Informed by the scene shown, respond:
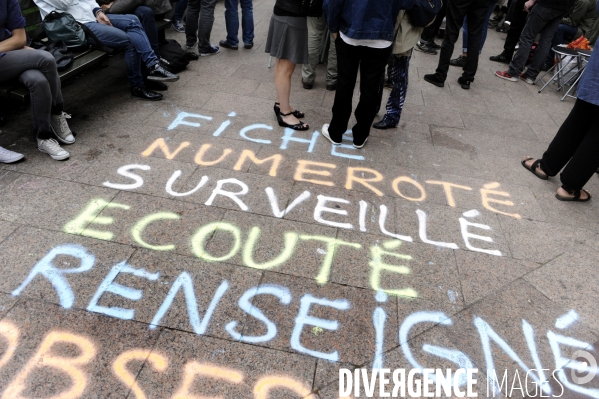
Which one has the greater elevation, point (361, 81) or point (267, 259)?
point (361, 81)

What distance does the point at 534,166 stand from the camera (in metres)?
3.83

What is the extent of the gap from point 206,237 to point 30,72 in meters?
1.97

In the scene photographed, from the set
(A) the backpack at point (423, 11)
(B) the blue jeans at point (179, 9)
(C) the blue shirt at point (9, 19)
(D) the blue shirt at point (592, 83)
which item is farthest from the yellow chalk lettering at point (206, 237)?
(B) the blue jeans at point (179, 9)

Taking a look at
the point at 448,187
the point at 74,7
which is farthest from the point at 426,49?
the point at 74,7

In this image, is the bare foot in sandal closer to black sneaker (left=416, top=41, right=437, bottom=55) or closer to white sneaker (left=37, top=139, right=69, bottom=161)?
black sneaker (left=416, top=41, right=437, bottom=55)

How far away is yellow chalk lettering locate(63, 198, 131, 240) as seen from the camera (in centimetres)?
259

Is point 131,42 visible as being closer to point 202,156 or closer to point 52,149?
point 52,149

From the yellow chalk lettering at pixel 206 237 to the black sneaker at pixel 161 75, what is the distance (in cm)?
273

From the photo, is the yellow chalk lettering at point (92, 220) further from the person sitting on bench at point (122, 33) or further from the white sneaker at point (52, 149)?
the person sitting on bench at point (122, 33)

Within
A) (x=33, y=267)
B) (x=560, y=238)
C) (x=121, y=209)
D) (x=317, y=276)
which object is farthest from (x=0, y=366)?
(x=560, y=238)

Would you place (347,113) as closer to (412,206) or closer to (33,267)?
(412,206)

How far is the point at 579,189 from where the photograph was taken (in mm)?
3475

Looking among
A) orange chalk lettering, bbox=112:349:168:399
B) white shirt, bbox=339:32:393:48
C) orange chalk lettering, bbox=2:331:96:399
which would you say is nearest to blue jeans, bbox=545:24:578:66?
white shirt, bbox=339:32:393:48

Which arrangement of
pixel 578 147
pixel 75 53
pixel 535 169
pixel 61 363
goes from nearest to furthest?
pixel 61 363, pixel 578 147, pixel 535 169, pixel 75 53
